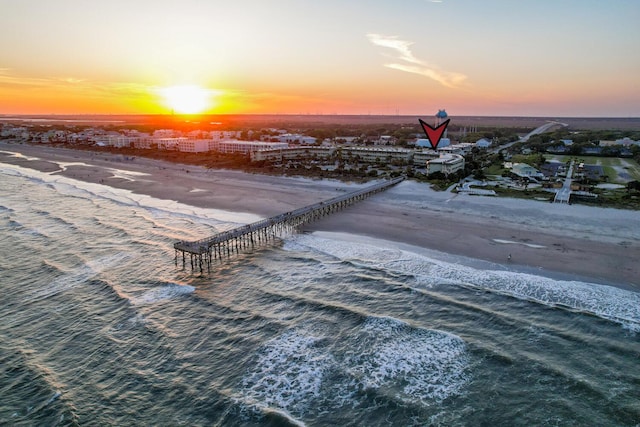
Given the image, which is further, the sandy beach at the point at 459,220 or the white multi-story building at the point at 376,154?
the white multi-story building at the point at 376,154

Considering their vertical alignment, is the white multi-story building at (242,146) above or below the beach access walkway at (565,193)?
above

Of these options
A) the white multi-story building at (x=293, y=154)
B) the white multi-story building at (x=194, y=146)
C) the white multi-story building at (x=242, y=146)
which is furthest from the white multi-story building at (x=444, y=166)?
the white multi-story building at (x=194, y=146)

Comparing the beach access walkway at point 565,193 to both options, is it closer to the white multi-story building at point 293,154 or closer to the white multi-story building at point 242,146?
the white multi-story building at point 293,154

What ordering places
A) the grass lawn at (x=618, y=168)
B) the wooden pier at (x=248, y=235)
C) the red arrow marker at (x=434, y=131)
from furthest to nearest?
the grass lawn at (x=618, y=168), the wooden pier at (x=248, y=235), the red arrow marker at (x=434, y=131)

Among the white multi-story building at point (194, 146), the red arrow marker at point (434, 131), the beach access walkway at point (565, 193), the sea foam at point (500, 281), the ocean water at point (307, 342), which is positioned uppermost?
the red arrow marker at point (434, 131)

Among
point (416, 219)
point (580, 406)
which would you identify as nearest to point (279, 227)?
point (416, 219)

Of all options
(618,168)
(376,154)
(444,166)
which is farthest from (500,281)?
(618,168)

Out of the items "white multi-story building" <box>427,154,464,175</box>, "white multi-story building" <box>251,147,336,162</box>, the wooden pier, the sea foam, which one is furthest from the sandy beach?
"white multi-story building" <box>251,147,336,162</box>

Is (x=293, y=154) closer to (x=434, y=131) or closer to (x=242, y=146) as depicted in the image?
(x=242, y=146)
